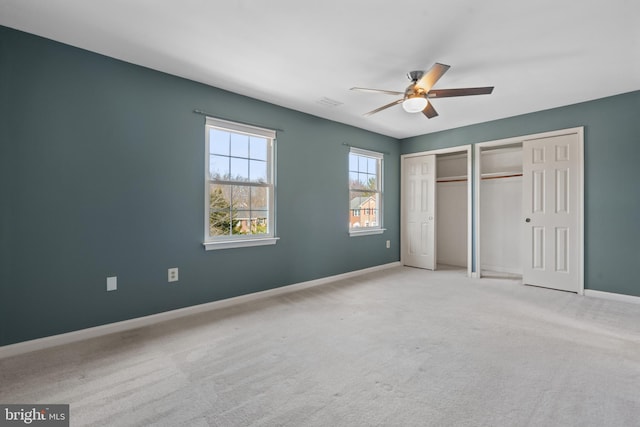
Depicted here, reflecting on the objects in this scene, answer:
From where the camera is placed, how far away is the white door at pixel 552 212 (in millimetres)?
4062

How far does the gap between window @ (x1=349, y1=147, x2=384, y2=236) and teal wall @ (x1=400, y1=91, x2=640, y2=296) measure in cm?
275

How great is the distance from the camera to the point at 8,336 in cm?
231

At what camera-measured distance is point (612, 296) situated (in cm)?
378

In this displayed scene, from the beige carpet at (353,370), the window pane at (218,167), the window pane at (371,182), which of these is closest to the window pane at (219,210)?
the window pane at (218,167)

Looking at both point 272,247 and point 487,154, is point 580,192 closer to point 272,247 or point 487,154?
point 487,154

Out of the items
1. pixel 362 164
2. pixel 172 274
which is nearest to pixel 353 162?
pixel 362 164

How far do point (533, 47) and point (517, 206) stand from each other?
330 cm

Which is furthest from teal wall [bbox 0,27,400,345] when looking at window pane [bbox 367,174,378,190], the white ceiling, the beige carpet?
window pane [bbox 367,174,378,190]

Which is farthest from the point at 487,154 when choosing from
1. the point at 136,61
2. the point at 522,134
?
the point at 136,61

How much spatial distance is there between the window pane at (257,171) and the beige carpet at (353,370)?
5.29 feet

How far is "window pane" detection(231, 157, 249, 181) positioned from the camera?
3629 millimetres

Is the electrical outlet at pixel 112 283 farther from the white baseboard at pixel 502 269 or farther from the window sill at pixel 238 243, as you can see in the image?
the white baseboard at pixel 502 269

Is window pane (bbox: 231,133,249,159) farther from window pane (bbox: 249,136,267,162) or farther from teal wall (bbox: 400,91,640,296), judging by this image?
teal wall (bbox: 400,91,640,296)

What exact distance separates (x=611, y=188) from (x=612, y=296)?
1381 mm
